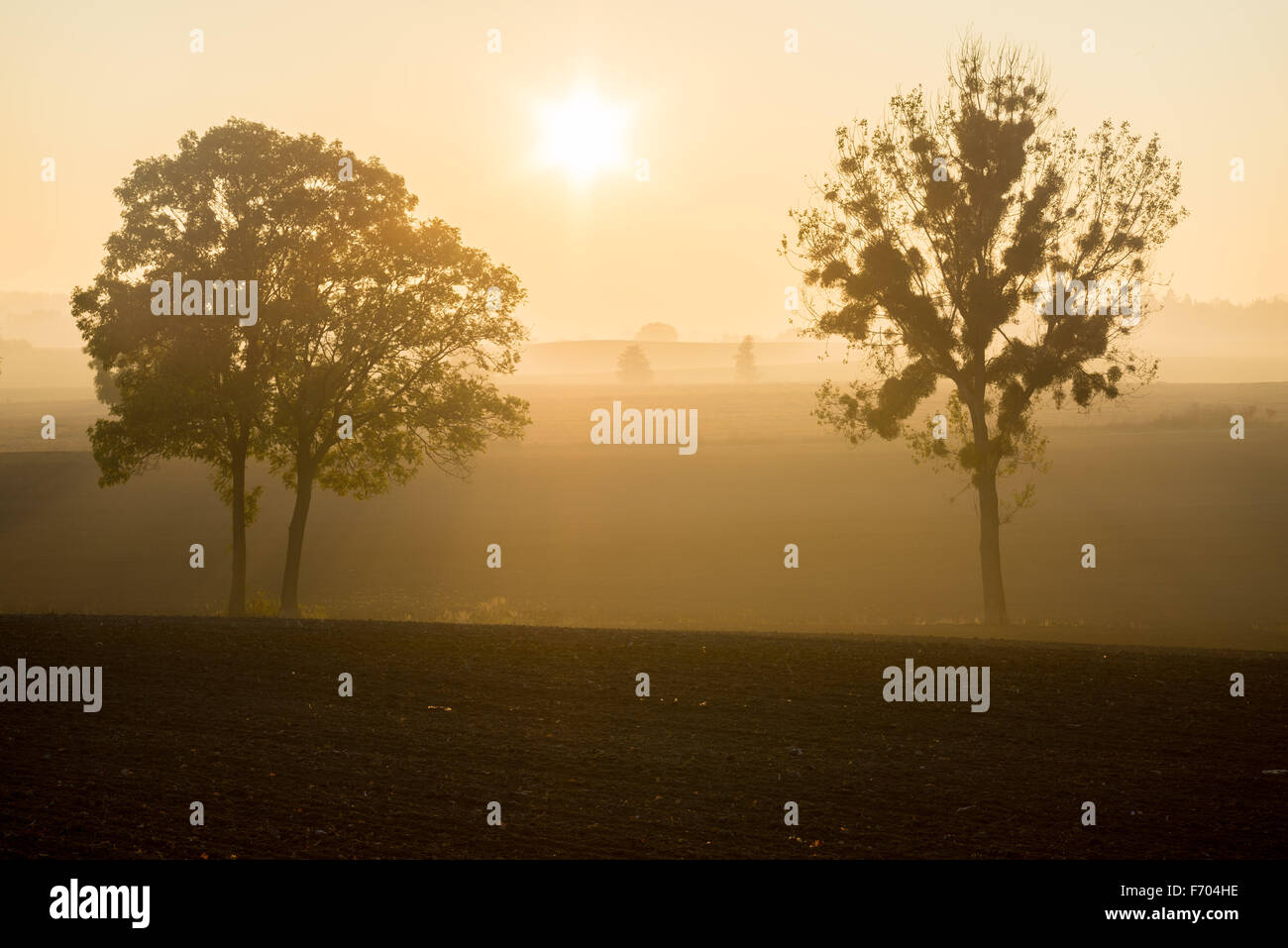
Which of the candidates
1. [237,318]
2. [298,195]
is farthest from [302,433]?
[298,195]

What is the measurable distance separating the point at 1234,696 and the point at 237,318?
26.5 meters

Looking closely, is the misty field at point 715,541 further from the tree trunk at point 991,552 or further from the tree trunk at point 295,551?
the tree trunk at point 295,551

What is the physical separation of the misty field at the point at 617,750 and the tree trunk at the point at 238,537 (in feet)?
36.2

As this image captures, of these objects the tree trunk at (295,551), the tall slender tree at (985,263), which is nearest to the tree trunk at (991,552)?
the tall slender tree at (985,263)

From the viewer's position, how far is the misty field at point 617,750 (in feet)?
38.5

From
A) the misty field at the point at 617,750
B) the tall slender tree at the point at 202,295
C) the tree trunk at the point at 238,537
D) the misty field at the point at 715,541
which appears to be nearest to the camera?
the misty field at the point at 617,750

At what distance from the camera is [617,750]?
1524cm

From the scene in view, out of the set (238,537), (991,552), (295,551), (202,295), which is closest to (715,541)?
(991,552)

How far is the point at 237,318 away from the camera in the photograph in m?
32.0

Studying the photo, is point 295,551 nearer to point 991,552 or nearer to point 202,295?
point 202,295

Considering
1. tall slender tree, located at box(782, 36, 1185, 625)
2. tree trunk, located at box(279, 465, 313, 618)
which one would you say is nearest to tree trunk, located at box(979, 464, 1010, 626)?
tall slender tree, located at box(782, 36, 1185, 625)

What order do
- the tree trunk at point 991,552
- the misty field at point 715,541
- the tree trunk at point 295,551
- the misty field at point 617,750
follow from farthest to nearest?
the misty field at point 715,541
the tree trunk at point 991,552
the tree trunk at point 295,551
the misty field at point 617,750
